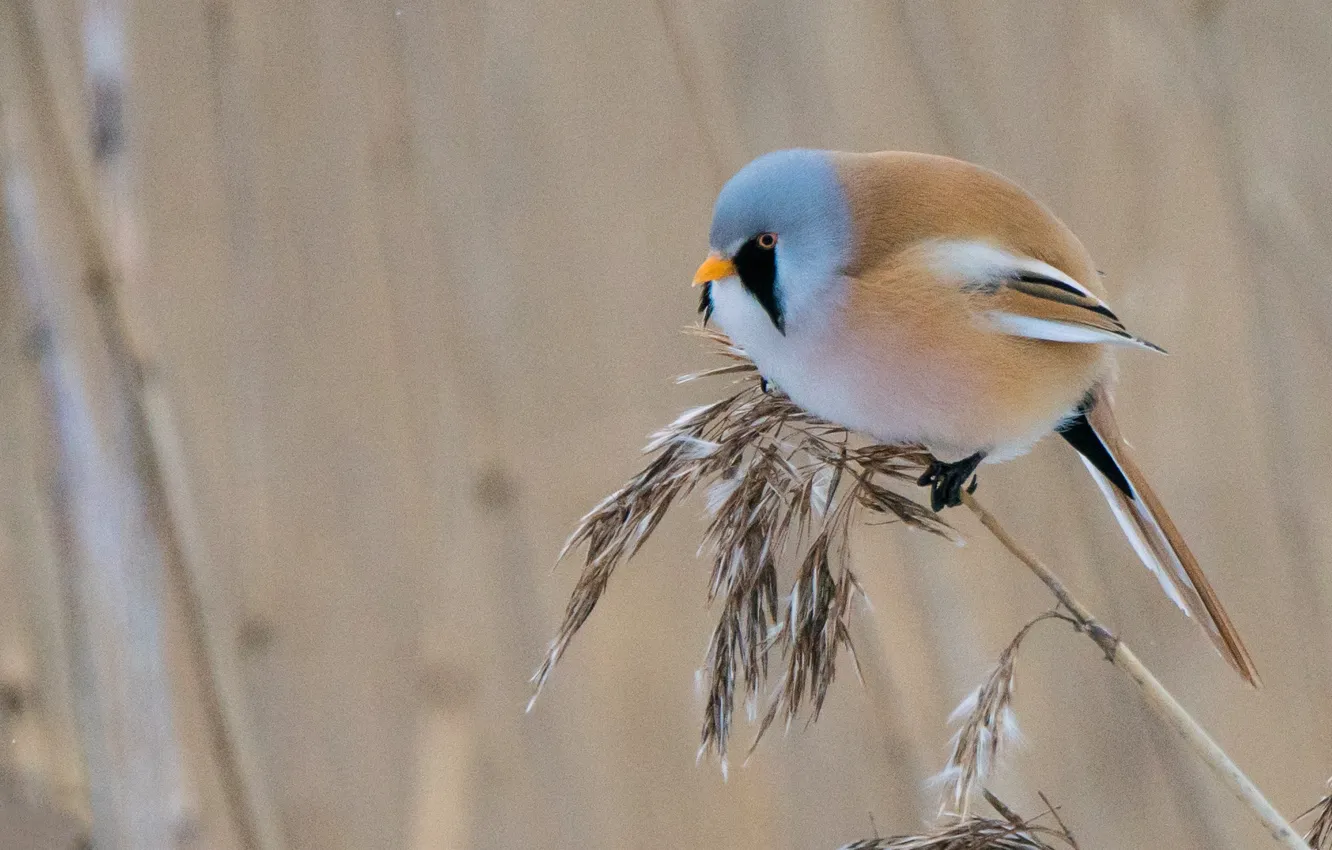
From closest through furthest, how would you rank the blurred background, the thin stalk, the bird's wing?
the thin stalk, the bird's wing, the blurred background

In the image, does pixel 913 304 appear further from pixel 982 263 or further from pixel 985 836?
pixel 985 836

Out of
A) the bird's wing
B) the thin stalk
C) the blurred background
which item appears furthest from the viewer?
the blurred background

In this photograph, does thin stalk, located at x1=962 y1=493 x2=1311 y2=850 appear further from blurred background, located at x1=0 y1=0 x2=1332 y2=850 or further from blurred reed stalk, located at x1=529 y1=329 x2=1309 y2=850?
blurred background, located at x1=0 y1=0 x2=1332 y2=850

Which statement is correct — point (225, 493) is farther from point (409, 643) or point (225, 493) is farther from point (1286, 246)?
point (1286, 246)

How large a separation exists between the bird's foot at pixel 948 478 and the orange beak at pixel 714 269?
15 centimetres

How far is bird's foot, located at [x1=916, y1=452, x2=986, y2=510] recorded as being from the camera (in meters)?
0.56

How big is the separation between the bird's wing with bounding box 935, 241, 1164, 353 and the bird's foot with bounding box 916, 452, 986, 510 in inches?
2.8

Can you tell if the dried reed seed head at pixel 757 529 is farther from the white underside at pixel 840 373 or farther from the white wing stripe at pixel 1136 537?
the white wing stripe at pixel 1136 537

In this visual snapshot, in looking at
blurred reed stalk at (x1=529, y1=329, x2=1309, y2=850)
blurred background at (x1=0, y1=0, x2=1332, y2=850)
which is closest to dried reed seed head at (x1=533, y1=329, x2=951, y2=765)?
blurred reed stalk at (x1=529, y1=329, x2=1309, y2=850)

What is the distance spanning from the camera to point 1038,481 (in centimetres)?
96

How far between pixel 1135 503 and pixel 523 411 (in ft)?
1.59

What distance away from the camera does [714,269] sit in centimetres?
49

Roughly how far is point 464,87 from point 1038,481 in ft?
1.90

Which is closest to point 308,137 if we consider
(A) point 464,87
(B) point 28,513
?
(A) point 464,87
